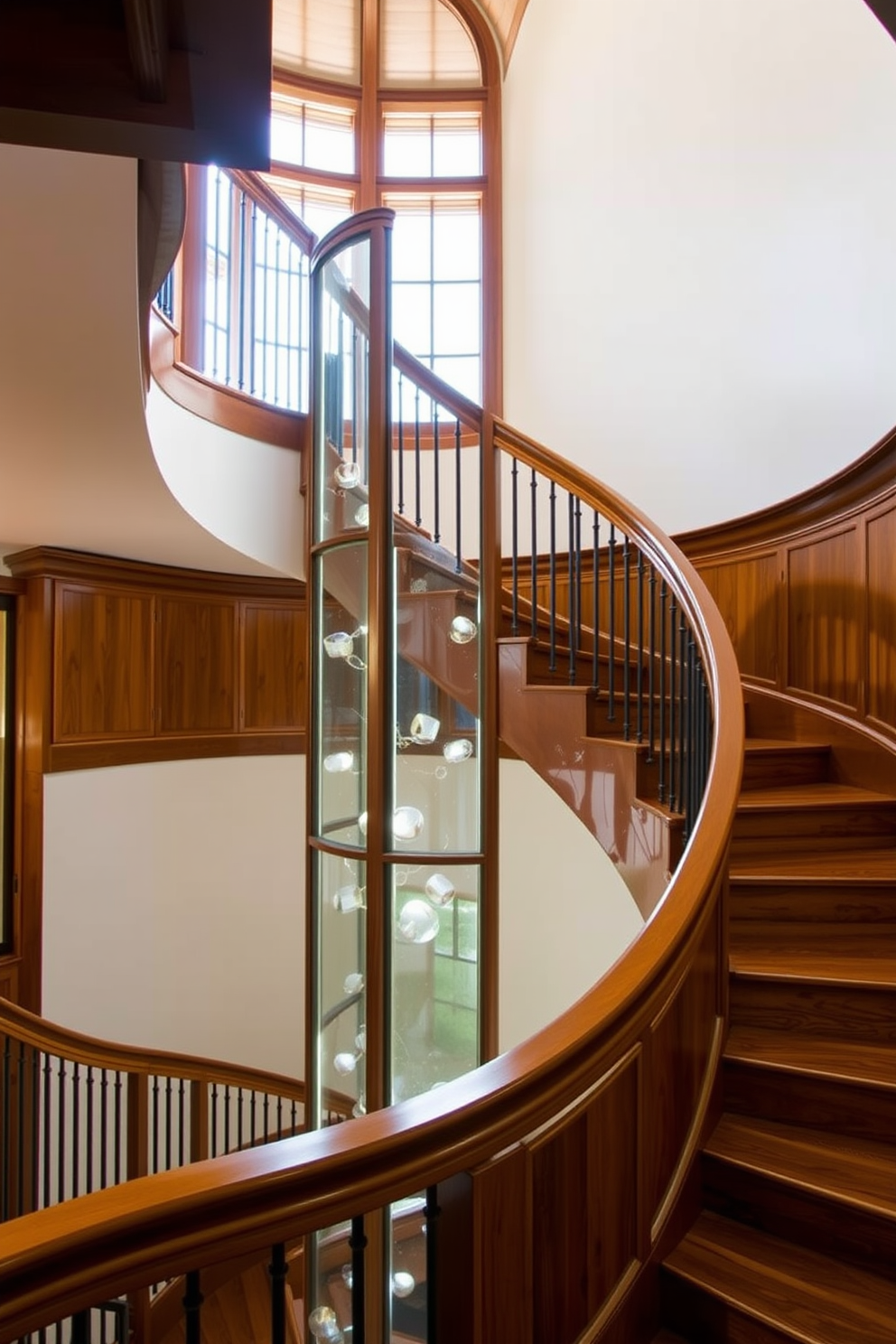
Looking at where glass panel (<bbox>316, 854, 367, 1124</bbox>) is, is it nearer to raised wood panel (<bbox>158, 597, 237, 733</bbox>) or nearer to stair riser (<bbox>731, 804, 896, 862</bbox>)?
stair riser (<bbox>731, 804, 896, 862</bbox>)

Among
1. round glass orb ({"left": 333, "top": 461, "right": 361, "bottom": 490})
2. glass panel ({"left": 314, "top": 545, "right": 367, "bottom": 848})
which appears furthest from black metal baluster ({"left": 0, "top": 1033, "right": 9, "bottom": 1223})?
round glass orb ({"left": 333, "top": 461, "right": 361, "bottom": 490})

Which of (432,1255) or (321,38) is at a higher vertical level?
(321,38)

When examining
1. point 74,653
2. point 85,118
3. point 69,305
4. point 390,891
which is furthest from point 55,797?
point 85,118

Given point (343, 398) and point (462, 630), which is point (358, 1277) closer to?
point (462, 630)

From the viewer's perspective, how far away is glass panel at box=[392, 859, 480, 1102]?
2.77 m

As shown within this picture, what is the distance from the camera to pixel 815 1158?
1.79 m

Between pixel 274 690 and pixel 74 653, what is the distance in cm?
147

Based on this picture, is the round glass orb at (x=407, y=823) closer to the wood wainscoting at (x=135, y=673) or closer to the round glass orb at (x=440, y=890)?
the round glass orb at (x=440, y=890)

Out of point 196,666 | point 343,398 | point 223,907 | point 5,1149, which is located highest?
point 343,398

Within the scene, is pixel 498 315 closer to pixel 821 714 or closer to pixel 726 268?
pixel 726 268

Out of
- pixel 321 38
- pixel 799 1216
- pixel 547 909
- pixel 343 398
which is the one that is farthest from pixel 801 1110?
pixel 321 38

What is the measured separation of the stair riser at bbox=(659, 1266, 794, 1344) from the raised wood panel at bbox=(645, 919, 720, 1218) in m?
0.13

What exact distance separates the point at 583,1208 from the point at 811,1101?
805 mm

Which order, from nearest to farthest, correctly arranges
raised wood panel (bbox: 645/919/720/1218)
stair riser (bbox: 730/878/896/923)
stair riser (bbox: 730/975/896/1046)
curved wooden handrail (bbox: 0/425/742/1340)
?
curved wooden handrail (bbox: 0/425/742/1340)
raised wood panel (bbox: 645/919/720/1218)
stair riser (bbox: 730/975/896/1046)
stair riser (bbox: 730/878/896/923)
